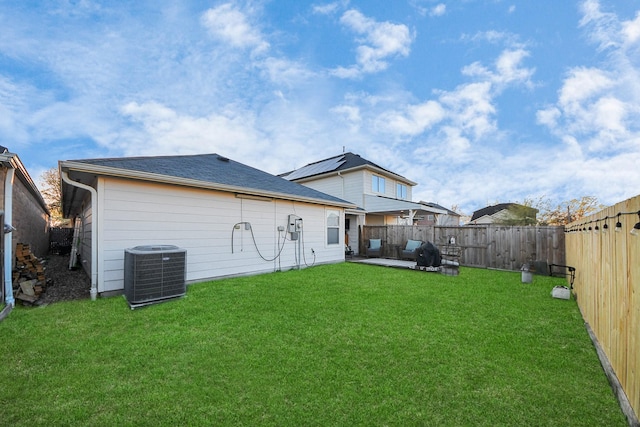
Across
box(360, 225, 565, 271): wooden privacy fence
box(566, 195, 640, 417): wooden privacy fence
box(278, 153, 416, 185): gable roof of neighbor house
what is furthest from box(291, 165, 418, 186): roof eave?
box(566, 195, 640, 417): wooden privacy fence

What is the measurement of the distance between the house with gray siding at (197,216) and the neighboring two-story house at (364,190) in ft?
15.0

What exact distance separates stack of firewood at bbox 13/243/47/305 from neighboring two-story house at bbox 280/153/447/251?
10440 mm

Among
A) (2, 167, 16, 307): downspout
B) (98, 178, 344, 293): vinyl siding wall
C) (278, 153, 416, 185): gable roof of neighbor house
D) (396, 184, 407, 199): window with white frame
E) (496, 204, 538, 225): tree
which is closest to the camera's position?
(2, 167, 16, 307): downspout

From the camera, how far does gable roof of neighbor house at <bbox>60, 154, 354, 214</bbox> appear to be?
4.93 meters

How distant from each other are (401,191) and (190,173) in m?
14.7

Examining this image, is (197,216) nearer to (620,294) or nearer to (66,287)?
(66,287)

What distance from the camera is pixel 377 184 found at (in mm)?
15781

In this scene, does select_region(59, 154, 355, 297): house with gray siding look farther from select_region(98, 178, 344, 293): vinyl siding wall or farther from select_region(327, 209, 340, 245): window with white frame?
select_region(327, 209, 340, 245): window with white frame

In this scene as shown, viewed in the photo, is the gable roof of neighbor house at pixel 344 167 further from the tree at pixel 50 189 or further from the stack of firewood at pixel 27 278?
the tree at pixel 50 189

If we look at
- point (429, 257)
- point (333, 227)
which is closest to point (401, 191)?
point (333, 227)

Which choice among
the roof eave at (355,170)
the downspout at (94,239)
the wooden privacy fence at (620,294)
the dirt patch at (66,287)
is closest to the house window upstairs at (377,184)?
the roof eave at (355,170)

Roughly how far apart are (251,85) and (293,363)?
38.7 feet

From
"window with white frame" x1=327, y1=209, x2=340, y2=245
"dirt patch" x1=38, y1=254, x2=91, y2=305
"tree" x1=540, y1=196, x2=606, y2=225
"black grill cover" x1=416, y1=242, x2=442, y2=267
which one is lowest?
"dirt patch" x1=38, y1=254, x2=91, y2=305

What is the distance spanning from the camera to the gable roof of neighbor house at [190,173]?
4.93 m
